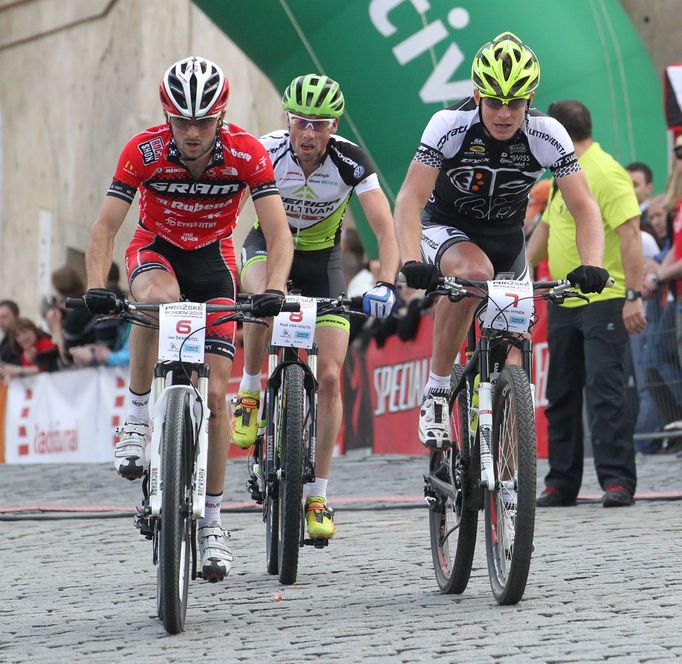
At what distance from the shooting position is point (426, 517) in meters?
9.56

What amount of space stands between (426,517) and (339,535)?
33.2 inches

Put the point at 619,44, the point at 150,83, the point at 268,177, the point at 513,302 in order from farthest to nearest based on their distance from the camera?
the point at 150,83, the point at 619,44, the point at 268,177, the point at 513,302

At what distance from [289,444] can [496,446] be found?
106 centimetres

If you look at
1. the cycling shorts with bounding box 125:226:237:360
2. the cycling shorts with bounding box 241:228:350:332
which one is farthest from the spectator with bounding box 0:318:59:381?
the cycling shorts with bounding box 125:226:237:360

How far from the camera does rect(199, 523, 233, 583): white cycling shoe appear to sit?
644 cm

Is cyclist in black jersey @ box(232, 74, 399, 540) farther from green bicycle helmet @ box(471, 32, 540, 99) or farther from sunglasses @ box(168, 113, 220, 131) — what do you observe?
sunglasses @ box(168, 113, 220, 131)

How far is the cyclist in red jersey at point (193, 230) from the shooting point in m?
6.46

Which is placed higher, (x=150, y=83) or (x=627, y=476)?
(x=150, y=83)

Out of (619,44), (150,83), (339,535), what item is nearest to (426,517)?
(339,535)

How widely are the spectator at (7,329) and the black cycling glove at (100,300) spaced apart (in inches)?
466

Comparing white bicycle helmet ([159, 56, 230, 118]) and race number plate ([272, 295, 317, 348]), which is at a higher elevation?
white bicycle helmet ([159, 56, 230, 118])

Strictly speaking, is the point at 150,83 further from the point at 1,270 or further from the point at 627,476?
the point at 627,476

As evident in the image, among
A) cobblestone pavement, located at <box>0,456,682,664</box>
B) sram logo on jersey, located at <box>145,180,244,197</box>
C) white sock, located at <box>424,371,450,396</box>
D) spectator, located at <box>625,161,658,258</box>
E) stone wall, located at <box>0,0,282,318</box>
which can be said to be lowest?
cobblestone pavement, located at <box>0,456,682,664</box>

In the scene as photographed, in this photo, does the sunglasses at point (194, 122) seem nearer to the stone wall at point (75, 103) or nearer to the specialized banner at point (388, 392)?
the specialized banner at point (388, 392)
